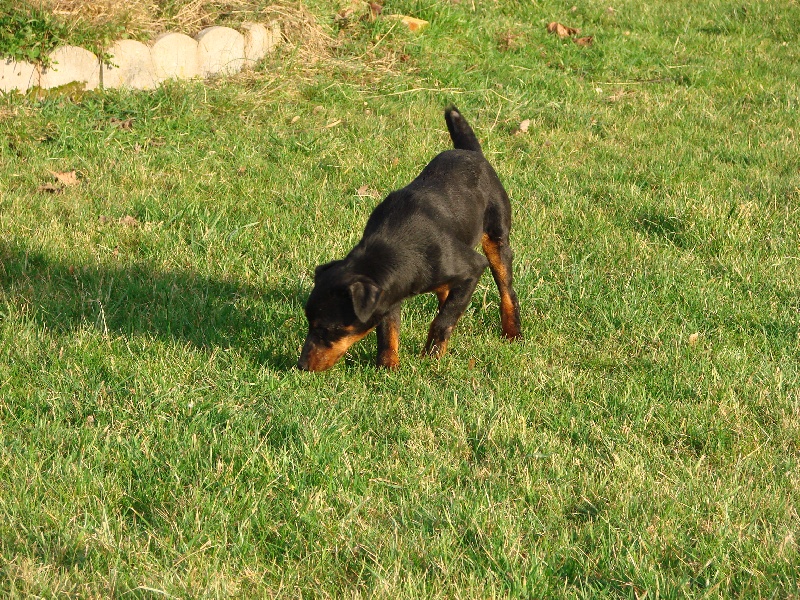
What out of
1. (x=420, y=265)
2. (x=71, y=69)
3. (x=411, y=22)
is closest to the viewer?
(x=420, y=265)

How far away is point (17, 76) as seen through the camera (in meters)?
7.96

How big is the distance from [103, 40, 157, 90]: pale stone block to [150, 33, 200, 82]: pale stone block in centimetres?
8

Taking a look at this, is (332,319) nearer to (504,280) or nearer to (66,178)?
(504,280)

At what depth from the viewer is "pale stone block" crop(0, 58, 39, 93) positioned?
311 inches

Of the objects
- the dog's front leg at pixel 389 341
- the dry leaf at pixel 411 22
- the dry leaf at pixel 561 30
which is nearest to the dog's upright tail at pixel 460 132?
the dog's front leg at pixel 389 341

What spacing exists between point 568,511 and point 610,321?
2.02m

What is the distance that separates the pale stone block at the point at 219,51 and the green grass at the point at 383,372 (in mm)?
281

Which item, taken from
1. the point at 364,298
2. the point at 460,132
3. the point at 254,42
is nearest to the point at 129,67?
the point at 254,42

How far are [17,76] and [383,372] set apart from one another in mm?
4898

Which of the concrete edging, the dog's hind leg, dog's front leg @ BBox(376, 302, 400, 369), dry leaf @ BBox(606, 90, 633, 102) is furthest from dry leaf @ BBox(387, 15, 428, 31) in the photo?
dog's front leg @ BBox(376, 302, 400, 369)

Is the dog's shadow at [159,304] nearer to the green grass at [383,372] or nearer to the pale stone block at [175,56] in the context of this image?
the green grass at [383,372]

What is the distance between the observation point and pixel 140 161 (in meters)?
7.62

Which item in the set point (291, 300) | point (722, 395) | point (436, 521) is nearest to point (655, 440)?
point (722, 395)

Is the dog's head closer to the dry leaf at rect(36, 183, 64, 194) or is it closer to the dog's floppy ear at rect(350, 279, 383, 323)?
the dog's floppy ear at rect(350, 279, 383, 323)
